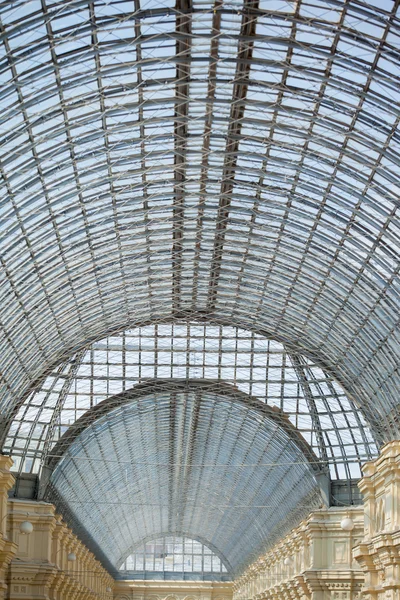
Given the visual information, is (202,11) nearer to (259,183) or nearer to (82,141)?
(82,141)

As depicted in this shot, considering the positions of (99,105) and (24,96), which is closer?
(24,96)

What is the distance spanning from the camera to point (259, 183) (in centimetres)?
4706

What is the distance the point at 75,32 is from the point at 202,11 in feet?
13.8

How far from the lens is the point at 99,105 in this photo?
39.4 metres

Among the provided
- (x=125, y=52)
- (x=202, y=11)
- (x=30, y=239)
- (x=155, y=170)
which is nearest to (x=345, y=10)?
(x=202, y=11)

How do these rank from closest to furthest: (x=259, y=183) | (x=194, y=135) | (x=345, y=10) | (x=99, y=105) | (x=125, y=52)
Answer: (x=345, y=10)
(x=125, y=52)
(x=99, y=105)
(x=194, y=135)
(x=259, y=183)

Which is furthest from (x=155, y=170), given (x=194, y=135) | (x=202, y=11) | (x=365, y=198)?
(x=202, y=11)

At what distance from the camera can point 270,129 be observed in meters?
41.8

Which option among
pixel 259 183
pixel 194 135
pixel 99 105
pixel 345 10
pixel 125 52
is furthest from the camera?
pixel 259 183

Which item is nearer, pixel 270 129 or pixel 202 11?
pixel 202 11

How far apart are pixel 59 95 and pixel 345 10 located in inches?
435

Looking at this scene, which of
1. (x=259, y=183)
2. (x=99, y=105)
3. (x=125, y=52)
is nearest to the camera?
(x=125, y=52)

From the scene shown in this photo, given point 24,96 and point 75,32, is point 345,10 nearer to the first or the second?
point 75,32

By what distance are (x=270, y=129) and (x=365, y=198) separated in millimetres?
5455
